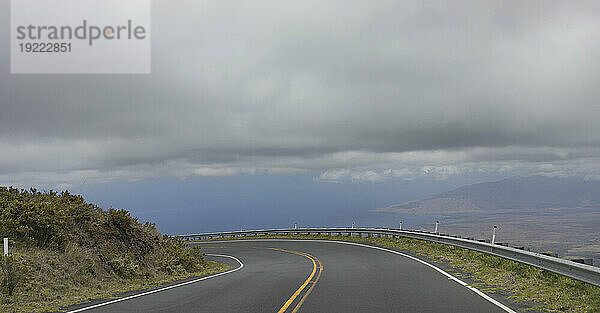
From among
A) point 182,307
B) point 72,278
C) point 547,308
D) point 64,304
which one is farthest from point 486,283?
point 72,278

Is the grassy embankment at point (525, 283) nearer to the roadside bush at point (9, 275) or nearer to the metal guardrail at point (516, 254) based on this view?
the metal guardrail at point (516, 254)

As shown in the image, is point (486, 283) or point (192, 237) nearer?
point (486, 283)

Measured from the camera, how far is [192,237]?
60.7 m

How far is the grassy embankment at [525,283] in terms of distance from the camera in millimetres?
9742

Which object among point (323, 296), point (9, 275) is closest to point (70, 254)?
point (9, 275)

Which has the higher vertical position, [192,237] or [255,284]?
[255,284]

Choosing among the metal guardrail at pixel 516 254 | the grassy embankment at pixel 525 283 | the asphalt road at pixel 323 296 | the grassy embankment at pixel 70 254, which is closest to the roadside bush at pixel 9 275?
the grassy embankment at pixel 70 254

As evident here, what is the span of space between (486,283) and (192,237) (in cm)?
5142

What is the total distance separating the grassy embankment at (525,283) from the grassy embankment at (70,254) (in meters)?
10.4

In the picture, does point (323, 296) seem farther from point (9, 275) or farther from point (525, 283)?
point (9, 275)

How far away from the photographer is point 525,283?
12625 millimetres

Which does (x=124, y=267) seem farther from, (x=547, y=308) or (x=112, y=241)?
(x=547, y=308)

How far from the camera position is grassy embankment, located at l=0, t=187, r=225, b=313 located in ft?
41.4

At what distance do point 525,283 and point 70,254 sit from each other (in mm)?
14289
